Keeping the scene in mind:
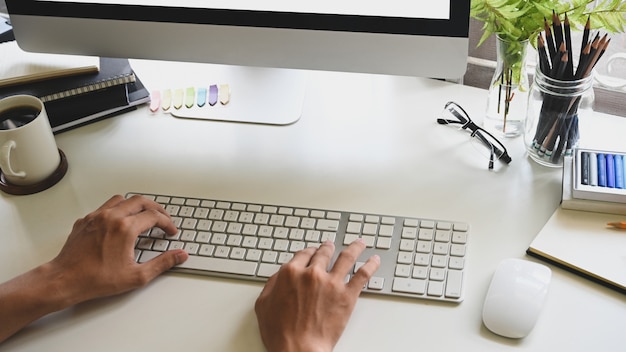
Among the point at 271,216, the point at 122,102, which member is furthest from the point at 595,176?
the point at 122,102

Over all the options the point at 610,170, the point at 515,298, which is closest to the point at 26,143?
the point at 515,298

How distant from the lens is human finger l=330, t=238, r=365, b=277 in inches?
30.0

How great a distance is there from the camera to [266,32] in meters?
0.89

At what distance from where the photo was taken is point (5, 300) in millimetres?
746

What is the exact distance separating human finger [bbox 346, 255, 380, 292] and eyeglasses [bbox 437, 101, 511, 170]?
0.87ft

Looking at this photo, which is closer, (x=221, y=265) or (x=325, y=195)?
(x=221, y=265)

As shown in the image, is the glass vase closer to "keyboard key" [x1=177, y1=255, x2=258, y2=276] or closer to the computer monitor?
the computer monitor

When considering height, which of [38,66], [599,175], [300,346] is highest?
[38,66]

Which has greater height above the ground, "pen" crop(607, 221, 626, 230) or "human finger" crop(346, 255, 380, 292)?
"pen" crop(607, 221, 626, 230)

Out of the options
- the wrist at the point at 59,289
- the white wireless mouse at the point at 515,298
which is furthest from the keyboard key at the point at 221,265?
the white wireless mouse at the point at 515,298

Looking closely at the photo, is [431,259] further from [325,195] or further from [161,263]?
[161,263]

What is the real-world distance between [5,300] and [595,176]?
700 millimetres

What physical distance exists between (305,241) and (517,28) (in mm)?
401

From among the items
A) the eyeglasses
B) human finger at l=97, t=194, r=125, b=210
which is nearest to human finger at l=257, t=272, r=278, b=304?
human finger at l=97, t=194, r=125, b=210
